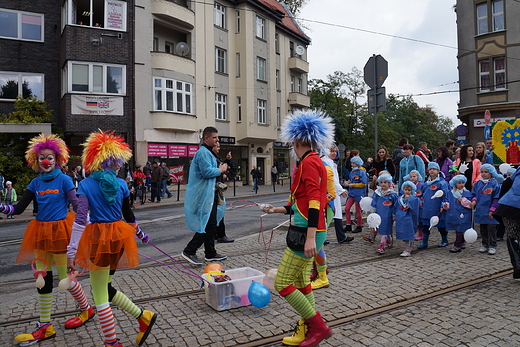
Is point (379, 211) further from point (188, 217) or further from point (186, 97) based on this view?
point (186, 97)

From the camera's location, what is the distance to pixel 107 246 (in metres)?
3.39

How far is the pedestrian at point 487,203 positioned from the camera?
7098 millimetres

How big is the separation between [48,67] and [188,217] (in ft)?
68.3

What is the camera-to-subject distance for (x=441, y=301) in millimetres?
4793

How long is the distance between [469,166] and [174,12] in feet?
67.5

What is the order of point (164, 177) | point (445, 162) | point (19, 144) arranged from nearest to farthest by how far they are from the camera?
point (445, 162) < point (19, 144) < point (164, 177)

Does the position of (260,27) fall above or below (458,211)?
above

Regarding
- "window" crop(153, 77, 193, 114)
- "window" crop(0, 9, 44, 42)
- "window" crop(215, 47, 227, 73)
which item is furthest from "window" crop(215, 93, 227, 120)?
"window" crop(0, 9, 44, 42)

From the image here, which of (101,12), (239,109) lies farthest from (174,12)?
(239,109)

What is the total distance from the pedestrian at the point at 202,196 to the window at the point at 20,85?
19984 mm

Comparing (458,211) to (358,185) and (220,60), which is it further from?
(220,60)

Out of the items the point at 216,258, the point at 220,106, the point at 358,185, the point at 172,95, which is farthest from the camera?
the point at 220,106

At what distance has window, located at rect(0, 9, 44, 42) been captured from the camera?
21688 millimetres

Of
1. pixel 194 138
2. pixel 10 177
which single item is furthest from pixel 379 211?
pixel 194 138
